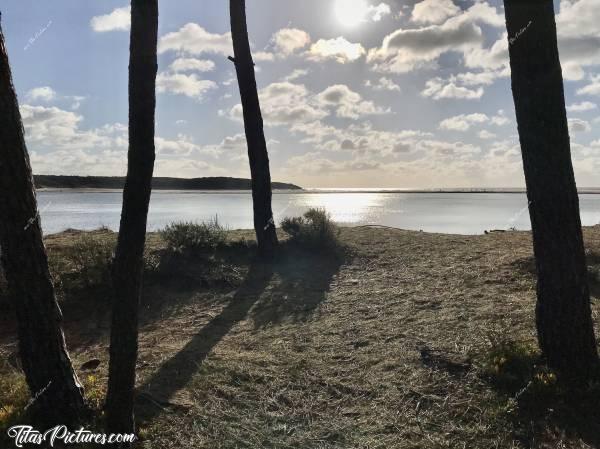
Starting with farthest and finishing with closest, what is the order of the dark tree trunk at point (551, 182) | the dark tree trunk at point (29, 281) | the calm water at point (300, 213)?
1. the calm water at point (300, 213)
2. the dark tree trunk at point (551, 182)
3. the dark tree trunk at point (29, 281)

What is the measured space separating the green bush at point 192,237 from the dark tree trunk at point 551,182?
7.30m

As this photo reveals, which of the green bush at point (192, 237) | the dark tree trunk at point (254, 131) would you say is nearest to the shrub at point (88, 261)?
the green bush at point (192, 237)

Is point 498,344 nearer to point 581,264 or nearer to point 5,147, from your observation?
point 581,264

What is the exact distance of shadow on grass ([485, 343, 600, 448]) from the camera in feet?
13.3

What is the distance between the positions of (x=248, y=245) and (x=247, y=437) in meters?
7.54

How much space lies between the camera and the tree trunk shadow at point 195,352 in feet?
15.6

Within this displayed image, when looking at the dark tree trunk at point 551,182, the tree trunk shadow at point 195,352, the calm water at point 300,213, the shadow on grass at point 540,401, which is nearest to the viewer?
the shadow on grass at point 540,401

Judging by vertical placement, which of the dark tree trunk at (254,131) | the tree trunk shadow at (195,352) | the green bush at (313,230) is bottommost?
the tree trunk shadow at (195,352)

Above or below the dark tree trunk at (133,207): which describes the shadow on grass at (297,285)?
below

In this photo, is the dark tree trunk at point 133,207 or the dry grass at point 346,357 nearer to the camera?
the dark tree trunk at point 133,207

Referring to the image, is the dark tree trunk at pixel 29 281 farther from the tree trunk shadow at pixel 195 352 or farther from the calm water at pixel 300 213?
the calm water at pixel 300 213

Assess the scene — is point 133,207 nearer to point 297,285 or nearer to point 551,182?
point 551,182

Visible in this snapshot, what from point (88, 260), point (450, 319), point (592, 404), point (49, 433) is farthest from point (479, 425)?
point (88, 260)

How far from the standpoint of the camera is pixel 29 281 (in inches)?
155
